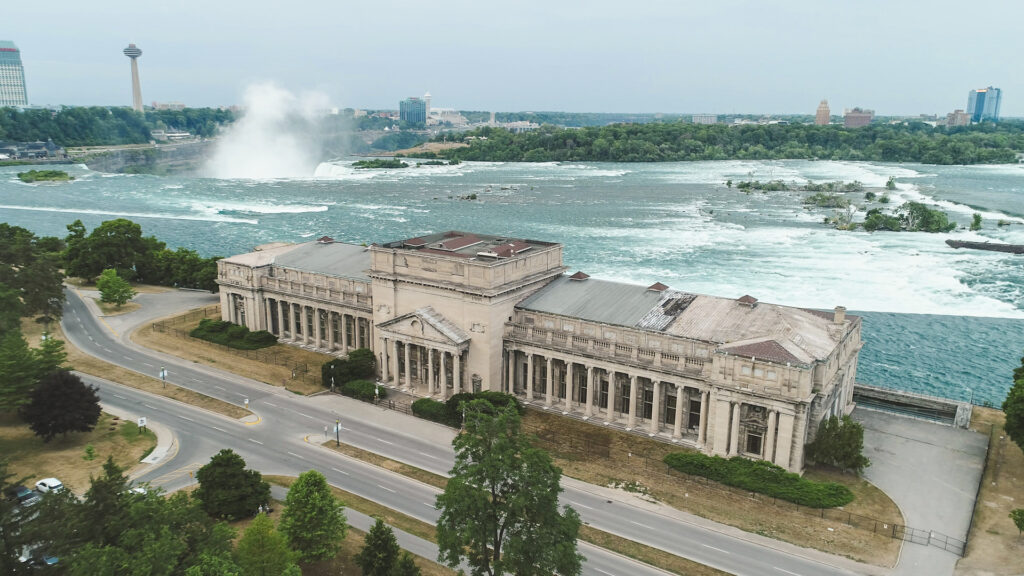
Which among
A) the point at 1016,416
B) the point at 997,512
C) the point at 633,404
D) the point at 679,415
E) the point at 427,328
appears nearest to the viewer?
the point at 997,512

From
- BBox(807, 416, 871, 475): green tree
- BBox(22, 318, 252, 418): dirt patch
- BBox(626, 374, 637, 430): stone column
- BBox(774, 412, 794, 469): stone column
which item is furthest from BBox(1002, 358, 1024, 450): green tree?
BBox(22, 318, 252, 418): dirt patch

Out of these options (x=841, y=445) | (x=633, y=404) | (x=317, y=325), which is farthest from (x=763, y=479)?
(x=317, y=325)

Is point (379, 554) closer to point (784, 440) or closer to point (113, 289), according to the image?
point (784, 440)

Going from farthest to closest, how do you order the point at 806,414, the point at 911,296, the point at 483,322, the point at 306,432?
the point at 911,296 → the point at 483,322 → the point at 306,432 → the point at 806,414

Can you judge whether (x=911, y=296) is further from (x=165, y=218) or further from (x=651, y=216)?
(x=165, y=218)

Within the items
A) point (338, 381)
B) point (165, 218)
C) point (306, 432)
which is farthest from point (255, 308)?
point (165, 218)

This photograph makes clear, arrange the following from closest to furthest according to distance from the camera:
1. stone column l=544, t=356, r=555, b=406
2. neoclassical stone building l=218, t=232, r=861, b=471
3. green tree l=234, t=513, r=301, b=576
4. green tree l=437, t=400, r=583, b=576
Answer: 1. green tree l=437, t=400, r=583, b=576
2. green tree l=234, t=513, r=301, b=576
3. neoclassical stone building l=218, t=232, r=861, b=471
4. stone column l=544, t=356, r=555, b=406

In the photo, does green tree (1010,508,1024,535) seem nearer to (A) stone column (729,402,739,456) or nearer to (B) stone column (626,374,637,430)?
(A) stone column (729,402,739,456)
